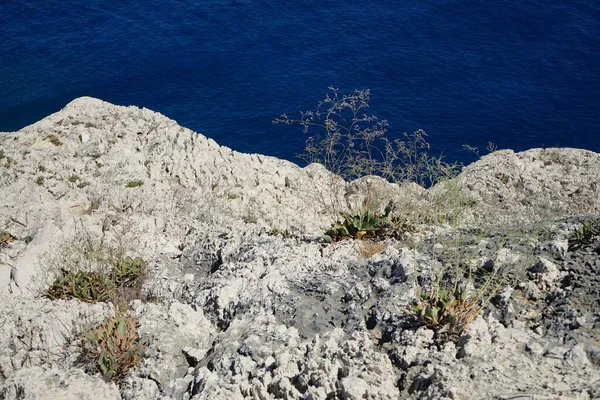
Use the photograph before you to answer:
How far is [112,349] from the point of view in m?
A: 8.05

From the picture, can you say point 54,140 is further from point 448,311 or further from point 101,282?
point 448,311

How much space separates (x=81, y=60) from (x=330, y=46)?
19555 mm

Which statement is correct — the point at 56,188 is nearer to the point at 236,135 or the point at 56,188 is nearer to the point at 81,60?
the point at 236,135

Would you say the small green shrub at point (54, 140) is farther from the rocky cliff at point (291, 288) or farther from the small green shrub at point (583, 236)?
the small green shrub at point (583, 236)

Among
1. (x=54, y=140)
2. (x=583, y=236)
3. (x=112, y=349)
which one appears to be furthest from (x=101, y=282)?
(x=54, y=140)

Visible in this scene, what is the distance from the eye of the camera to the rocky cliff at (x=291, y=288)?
7.02 metres

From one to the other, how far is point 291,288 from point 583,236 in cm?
493

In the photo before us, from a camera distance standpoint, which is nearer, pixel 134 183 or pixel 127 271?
pixel 127 271

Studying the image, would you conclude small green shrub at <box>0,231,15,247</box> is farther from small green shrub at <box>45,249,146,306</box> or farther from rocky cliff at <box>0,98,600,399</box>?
small green shrub at <box>45,249,146,306</box>

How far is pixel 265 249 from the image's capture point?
11.0 metres

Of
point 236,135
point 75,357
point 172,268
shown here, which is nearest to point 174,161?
point 172,268

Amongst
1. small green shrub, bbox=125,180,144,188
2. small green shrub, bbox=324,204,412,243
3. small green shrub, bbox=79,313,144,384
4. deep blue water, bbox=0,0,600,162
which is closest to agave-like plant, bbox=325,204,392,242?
small green shrub, bbox=324,204,412,243

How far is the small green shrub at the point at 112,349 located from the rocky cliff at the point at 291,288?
0.37ft

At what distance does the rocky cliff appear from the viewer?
7020mm
